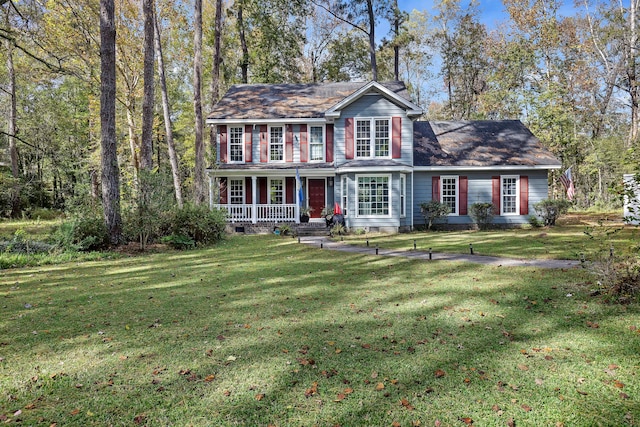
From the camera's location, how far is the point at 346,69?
30891 mm

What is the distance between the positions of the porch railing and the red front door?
1.32m

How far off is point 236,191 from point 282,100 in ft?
19.8

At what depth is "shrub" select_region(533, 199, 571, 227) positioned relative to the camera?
710 inches

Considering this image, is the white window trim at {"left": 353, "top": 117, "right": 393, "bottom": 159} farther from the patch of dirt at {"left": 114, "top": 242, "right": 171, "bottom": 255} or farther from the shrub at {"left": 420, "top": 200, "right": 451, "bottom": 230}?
the patch of dirt at {"left": 114, "top": 242, "right": 171, "bottom": 255}

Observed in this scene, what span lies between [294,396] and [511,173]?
1909 centimetres

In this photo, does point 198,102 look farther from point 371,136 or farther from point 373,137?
point 373,137

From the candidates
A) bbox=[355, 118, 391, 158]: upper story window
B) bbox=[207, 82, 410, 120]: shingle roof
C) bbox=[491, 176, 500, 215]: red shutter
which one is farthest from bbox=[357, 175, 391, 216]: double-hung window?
bbox=[491, 176, 500, 215]: red shutter

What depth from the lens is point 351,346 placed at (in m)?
4.34

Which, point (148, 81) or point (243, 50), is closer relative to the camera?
point (148, 81)

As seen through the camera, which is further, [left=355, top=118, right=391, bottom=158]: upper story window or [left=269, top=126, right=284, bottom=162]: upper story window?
[left=269, top=126, right=284, bottom=162]: upper story window

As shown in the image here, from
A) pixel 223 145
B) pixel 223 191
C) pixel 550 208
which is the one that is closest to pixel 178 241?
pixel 223 191

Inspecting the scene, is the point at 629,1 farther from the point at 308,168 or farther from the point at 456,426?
the point at 456,426

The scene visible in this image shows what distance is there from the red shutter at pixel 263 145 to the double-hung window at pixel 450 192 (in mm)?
9524

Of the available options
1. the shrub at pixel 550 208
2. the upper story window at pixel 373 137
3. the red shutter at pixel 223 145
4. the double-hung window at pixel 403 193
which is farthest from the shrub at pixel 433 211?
the red shutter at pixel 223 145
